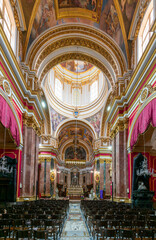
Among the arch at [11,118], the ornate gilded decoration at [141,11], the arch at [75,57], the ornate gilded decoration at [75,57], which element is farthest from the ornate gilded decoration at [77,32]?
the arch at [11,118]

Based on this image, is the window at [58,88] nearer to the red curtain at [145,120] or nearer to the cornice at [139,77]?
the cornice at [139,77]

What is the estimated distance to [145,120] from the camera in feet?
41.0

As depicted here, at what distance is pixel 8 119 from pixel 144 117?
6739mm

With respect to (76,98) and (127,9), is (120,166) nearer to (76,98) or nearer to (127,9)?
(127,9)

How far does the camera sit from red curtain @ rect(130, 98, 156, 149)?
1135 cm

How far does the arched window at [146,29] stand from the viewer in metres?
13.7

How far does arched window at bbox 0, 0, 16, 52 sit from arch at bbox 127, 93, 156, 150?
829cm

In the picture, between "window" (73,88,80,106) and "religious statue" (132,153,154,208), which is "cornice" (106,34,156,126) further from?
"window" (73,88,80,106)

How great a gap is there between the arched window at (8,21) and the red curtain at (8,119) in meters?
4.29

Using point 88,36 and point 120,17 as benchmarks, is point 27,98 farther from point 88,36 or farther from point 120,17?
point 120,17

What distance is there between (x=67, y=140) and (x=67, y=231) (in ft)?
122

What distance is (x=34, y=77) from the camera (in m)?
18.7

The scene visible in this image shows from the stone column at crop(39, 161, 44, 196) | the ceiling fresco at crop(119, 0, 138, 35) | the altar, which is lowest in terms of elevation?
the altar

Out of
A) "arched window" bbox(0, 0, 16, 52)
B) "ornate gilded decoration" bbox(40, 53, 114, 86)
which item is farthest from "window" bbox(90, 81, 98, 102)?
"arched window" bbox(0, 0, 16, 52)
